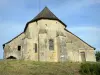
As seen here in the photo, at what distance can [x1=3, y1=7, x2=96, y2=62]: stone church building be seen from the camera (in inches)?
1500

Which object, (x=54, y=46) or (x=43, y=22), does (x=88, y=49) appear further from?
(x=43, y=22)

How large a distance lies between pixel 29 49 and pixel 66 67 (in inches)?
623

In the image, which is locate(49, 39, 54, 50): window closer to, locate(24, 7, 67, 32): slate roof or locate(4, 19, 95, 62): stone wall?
locate(4, 19, 95, 62): stone wall

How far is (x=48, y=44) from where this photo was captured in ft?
127

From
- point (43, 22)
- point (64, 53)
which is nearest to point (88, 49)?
point (64, 53)

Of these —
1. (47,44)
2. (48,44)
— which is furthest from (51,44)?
(47,44)

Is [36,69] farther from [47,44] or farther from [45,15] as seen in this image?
[45,15]

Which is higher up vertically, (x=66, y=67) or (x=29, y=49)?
(x=29, y=49)

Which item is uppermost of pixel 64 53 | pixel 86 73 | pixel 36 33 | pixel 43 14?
pixel 43 14

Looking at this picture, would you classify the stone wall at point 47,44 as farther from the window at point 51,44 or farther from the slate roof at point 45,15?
the slate roof at point 45,15

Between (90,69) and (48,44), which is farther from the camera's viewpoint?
(48,44)

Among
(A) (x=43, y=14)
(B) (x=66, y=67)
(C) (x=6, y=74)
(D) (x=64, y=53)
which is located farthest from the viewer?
(A) (x=43, y=14)

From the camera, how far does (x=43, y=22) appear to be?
39.6m

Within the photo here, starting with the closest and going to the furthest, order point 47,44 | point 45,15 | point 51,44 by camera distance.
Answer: point 47,44
point 51,44
point 45,15
